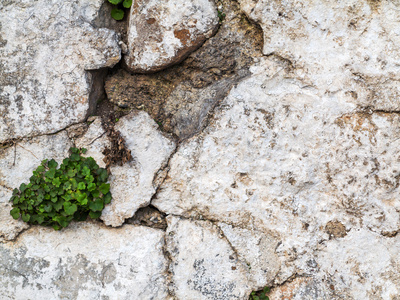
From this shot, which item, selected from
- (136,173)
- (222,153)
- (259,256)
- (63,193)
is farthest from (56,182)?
(259,256)

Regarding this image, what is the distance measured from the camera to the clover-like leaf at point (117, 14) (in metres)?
2.33

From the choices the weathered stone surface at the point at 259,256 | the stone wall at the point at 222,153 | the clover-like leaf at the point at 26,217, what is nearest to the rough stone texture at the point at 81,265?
the stone wall at the point at 222,153

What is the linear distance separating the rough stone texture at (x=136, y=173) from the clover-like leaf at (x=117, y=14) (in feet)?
2.22

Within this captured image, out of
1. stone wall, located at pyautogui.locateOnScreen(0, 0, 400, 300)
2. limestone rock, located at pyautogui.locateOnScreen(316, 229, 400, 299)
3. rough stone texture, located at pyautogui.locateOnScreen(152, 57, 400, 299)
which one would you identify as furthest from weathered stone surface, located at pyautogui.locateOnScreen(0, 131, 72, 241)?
limestone rock, located at pyautogui.locateOnScreen(316, 229, 400, 299)

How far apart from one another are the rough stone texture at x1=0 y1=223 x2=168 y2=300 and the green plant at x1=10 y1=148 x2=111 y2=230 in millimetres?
119

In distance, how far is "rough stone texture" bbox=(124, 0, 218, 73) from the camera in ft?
7.29

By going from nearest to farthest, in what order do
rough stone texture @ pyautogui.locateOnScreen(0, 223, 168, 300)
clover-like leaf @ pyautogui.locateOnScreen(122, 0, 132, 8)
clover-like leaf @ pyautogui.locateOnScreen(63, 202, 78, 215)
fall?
clover-like leaf @ pyautogui.locateOnScreen(63, 202, 78, 215)
rough stone texture @ pyautogui.locateOnScreen(0, 223, 168, 300)
clover-like leaf @ pyautogui.locateOnScreen(122, 0, 132, 8)

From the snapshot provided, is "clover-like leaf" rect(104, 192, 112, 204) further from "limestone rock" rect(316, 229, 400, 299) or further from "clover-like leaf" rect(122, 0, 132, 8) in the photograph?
"limestone rock" rect(316, 229, 400, 299)

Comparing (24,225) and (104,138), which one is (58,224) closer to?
(24,225)

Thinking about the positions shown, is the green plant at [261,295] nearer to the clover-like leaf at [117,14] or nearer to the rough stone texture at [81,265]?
the rough stone texture at [81,265]

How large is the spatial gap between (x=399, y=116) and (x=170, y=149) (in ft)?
4.26

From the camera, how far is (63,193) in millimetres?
2115

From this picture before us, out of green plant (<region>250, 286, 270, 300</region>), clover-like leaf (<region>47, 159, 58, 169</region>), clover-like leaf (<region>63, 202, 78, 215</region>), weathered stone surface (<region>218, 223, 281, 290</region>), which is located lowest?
green plant (<region>250, 286, 270, 300</region>)

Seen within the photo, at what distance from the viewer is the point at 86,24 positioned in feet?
7.35
